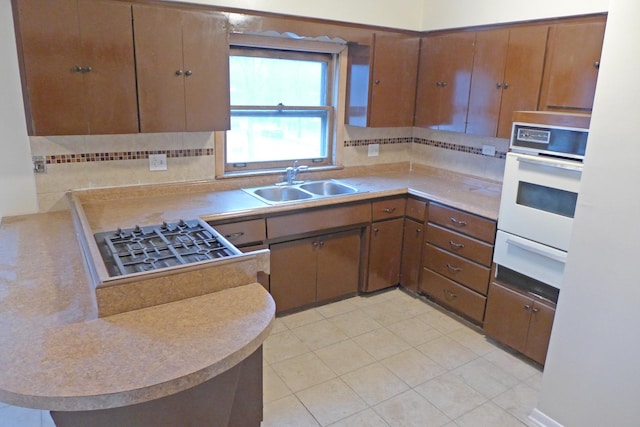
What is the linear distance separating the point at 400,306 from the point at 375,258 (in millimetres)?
410

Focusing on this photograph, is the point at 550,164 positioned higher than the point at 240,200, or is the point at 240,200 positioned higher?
the point at 550,164

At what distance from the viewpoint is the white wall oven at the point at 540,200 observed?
7.63ft

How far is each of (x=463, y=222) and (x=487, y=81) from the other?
39.1 inches

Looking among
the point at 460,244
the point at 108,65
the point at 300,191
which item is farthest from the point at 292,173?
the point at 108,65

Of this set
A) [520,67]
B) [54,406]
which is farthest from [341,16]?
[54,406]

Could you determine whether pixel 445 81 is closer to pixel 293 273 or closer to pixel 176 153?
pixel 293 273

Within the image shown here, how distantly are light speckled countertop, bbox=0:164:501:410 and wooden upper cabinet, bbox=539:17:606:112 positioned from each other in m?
2.18

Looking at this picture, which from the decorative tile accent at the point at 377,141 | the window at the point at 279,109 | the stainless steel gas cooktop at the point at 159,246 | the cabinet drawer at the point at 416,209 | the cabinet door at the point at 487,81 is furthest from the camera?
the decorative tile accent at the point at 377,141

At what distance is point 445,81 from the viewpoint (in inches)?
133

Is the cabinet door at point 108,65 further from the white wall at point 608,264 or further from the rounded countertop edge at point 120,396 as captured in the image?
the white wall at point 608,264

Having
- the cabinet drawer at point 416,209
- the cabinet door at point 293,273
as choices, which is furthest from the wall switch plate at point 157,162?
the cabinet drawer at point 416,209

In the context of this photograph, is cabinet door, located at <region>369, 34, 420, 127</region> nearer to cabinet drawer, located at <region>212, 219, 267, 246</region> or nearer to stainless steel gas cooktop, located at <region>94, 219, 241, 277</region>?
cabinet drawer, located at <region>212, 219, 267, 246</region>

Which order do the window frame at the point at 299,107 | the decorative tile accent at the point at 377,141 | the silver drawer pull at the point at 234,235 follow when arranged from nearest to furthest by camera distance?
the silver drawer pull at the point at 234,235 < the window frame at the point at 299,107 < the decorative tile accent at the point at 377,141

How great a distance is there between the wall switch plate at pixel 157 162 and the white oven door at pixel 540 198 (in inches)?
85.0
